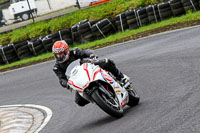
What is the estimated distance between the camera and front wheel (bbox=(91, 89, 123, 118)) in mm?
6844

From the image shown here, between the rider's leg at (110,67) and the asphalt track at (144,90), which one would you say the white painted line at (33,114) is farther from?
the rider's leg at (110,67)

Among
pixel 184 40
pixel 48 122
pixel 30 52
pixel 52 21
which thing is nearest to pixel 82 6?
pixel 52 21

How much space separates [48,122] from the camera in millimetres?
9250

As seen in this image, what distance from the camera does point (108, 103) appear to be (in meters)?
7.08

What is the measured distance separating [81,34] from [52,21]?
5266mm

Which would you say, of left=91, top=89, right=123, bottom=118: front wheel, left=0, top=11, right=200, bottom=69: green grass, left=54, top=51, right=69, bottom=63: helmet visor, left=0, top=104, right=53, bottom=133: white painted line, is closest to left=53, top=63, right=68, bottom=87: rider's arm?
left=54, top=51, right=69, bottom=63: helmet visor

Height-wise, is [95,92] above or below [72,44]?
above

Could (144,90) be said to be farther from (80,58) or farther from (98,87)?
(98,87)

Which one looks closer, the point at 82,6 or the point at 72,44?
the point at 72,44

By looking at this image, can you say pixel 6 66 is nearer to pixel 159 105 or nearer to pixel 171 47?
pixel 171 47

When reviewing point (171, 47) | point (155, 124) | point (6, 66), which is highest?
point (155, 124)

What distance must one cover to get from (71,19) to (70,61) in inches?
673

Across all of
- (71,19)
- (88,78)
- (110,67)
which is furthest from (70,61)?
(71,19)

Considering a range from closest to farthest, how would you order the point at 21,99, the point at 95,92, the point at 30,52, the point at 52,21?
the point at 95,92, the point at 21,99, the point at 30,52, the point at 52,21
